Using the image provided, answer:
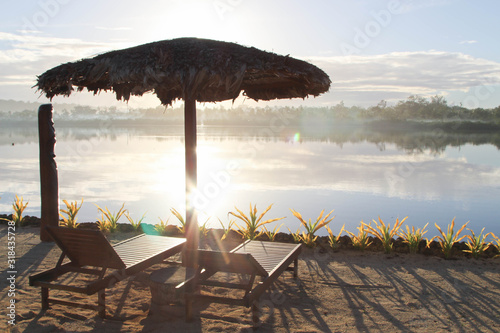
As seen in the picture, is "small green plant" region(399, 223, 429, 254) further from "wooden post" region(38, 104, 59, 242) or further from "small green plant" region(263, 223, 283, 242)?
"wooden post" region(38, 104, 59, 242)

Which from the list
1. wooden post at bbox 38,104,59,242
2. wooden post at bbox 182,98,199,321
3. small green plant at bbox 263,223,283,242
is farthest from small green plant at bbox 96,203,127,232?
wooden post at bbox 182,98,199,321

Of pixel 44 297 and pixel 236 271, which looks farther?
pixel 44 297

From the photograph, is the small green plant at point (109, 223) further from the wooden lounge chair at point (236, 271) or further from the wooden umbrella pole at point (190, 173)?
the wooden lounge chair at point (236, 271)

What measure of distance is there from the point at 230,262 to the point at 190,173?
1.26 m

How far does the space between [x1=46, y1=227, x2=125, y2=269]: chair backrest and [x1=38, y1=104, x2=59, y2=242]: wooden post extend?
2.61 metres

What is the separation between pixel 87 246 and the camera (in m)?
3.62

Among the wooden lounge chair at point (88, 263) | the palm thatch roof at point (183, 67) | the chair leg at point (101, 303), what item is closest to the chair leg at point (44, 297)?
the wooden lounge chair at point (88, 263)

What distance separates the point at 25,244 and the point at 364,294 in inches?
181

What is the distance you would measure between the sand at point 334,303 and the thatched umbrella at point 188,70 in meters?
0.98

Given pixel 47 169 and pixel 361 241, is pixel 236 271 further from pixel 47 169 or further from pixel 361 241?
pixel 47 169

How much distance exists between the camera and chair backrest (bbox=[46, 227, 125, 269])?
3.51 metres

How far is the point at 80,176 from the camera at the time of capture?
15.8 m

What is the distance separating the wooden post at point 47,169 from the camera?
5.99 metres

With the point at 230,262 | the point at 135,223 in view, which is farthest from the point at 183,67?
the point at 135,223
